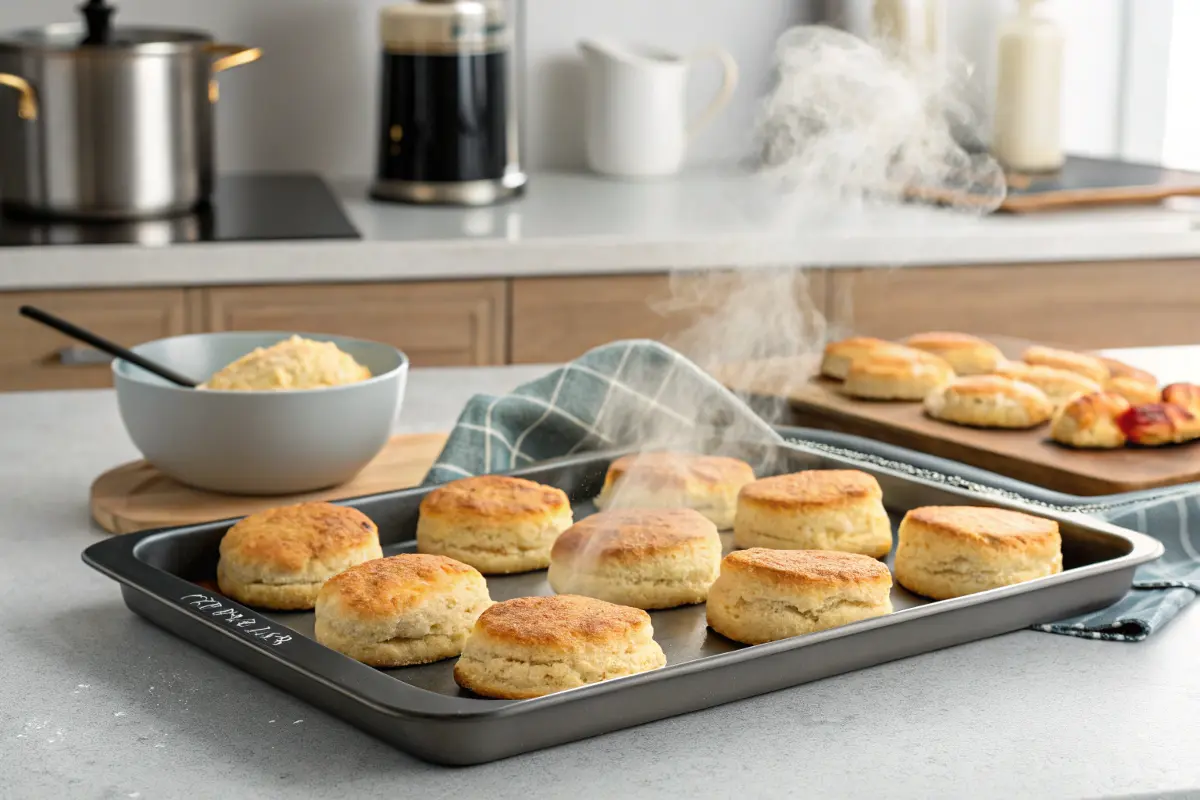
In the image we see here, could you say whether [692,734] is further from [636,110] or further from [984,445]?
[636,110]

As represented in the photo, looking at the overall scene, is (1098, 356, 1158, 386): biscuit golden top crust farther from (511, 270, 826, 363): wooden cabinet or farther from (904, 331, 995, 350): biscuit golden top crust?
(511, 270, 826, 363): wooden cabinet

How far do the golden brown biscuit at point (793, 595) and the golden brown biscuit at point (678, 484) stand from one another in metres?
0.25

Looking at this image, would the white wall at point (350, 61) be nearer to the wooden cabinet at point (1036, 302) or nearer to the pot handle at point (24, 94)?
the pot handle at point (24, 94)

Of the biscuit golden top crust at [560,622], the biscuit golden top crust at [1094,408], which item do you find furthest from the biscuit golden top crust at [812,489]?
the biscuit golden top crust at [1094,408]

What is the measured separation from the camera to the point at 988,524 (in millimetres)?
1132

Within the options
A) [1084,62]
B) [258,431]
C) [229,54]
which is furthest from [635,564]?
[1084,62]

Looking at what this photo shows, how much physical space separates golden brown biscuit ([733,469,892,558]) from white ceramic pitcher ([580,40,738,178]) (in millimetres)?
2153

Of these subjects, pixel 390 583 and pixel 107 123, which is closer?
pixel 390 583

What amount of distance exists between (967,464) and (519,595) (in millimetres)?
622

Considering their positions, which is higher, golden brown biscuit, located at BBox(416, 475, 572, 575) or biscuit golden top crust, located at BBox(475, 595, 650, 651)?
biscuit golden top crust, located at BBox(475, 595, 650, 651)

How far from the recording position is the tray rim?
82 cm

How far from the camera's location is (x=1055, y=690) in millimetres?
971

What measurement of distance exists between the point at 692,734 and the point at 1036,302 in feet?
7.35

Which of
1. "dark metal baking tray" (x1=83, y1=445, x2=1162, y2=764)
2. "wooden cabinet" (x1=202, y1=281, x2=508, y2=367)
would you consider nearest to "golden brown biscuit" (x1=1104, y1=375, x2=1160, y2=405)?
"dark metal baking tray" (x1=83, y1=445, x2=1162, y2=764)
